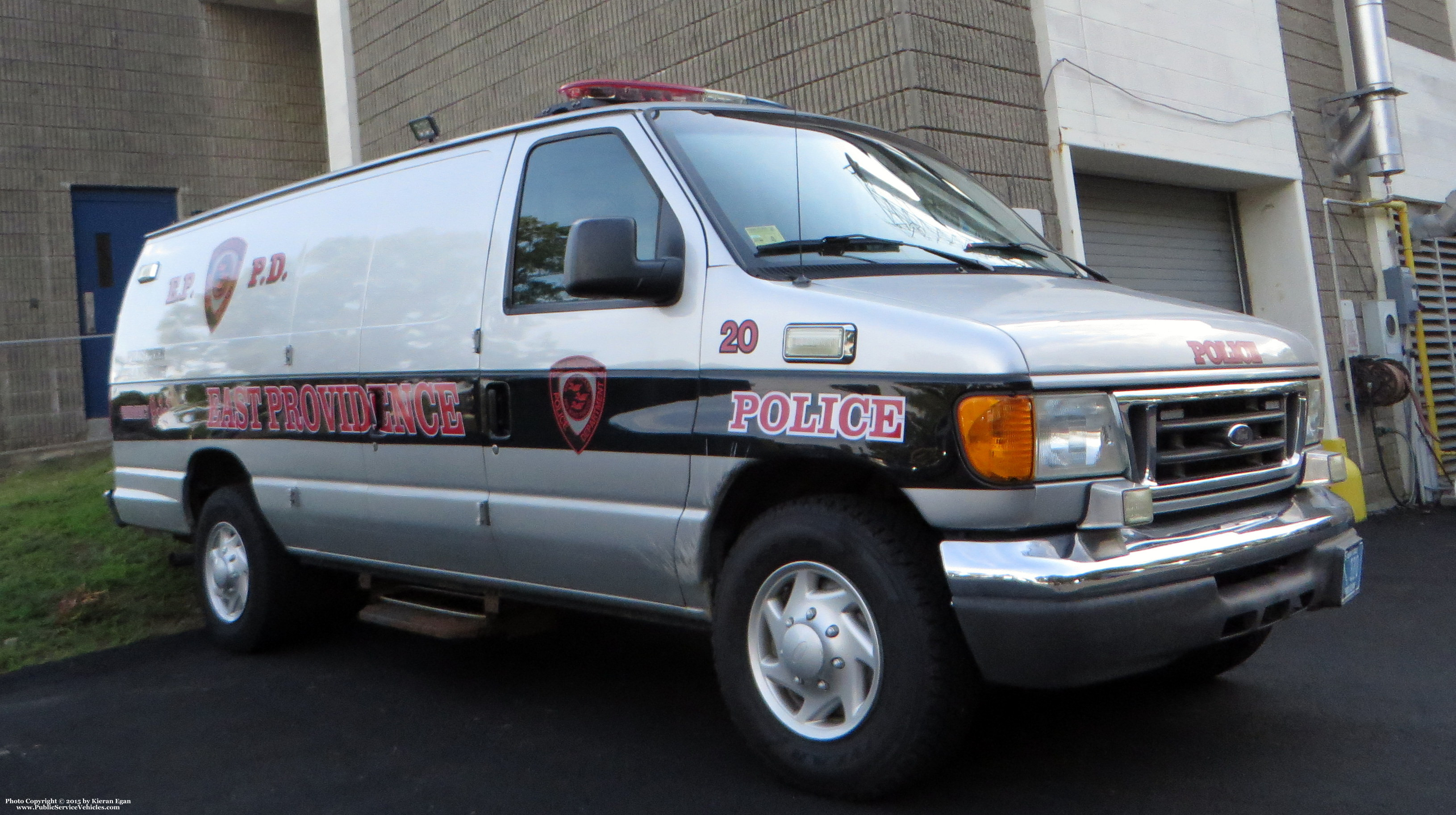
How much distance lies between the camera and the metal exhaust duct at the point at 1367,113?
10.9m

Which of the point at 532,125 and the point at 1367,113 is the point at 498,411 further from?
the point at 1367,113

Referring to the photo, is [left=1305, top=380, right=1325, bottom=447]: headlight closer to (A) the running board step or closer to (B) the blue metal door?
(A) the running board step

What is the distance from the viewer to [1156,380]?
3.38 metres

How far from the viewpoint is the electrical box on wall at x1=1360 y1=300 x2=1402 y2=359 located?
428 inches

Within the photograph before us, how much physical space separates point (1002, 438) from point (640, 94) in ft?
7.97

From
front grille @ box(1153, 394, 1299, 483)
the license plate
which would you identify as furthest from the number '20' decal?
the license plate

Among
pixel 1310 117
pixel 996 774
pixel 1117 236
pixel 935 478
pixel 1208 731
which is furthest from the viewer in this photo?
pixel 1310 117

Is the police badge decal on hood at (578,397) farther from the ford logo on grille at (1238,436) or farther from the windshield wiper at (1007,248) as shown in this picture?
the ford logo on grille at (1238,436)

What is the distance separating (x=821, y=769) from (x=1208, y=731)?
4.80 feet

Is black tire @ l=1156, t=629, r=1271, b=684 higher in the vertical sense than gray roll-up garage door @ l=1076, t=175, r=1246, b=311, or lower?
lower

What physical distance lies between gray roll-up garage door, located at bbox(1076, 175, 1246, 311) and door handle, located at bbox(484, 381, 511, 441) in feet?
18.9

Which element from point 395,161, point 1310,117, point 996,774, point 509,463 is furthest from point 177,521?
point 1310,117

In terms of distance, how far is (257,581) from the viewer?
573 cm

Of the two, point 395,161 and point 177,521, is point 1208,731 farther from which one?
point 177,521
